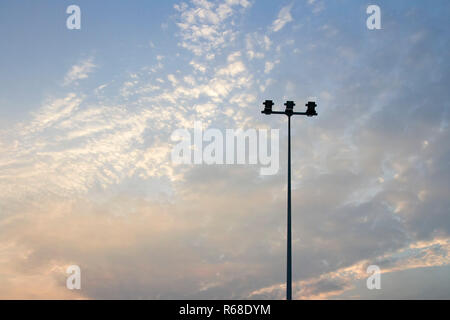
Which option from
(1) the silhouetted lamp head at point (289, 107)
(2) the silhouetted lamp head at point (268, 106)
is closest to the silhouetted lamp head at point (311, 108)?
(1) the silhouetted lamp head at point (289, 107)

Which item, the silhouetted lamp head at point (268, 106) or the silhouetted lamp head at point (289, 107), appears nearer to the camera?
the silhouetted lamp head at point (289, 107)

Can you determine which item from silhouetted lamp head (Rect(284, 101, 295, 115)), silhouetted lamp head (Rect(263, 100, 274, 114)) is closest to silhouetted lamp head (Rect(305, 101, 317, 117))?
silhouetted lamp head (Rect(284, 101, 295, 115))

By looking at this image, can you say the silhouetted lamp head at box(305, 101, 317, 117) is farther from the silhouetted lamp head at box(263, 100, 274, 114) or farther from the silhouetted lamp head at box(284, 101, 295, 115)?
the silhouetted lamp head at box(263, 100, 274, 114)

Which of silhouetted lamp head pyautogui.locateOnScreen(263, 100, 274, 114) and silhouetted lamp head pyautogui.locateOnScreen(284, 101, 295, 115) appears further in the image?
silhouetted lamp head pyautogui.locateOnScreen(263, 100, 274, 114)

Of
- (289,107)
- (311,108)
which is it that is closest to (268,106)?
(289,107)

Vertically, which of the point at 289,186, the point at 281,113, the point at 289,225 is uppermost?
the point at 281,113

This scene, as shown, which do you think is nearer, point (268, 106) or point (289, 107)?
point (289, 107)

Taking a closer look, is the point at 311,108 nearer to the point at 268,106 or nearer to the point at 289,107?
the point at 289,107

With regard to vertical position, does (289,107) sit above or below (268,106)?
below

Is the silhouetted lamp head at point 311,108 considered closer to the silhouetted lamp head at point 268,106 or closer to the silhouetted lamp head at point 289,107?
the silhouetted lamp head at point 289,107
